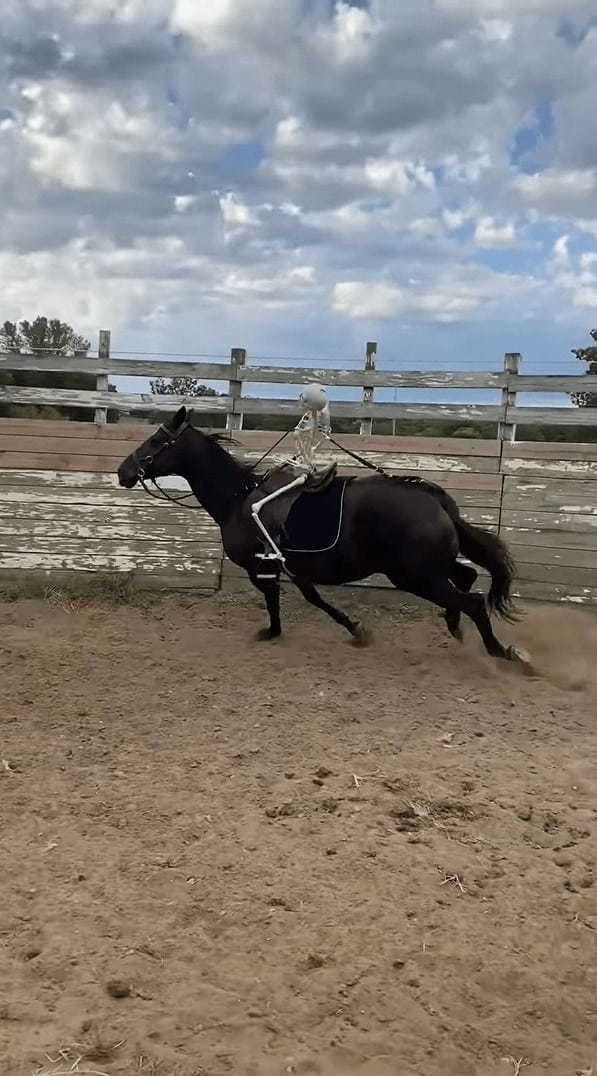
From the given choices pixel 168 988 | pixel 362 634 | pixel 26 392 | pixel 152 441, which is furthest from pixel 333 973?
pixel 26 392

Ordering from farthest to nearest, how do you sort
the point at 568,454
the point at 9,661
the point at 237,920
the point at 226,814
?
the point at 568,454
the point at 9,661
the point at 226,814
the point at 237,920

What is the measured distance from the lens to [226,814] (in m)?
4.06

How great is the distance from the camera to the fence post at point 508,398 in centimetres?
815

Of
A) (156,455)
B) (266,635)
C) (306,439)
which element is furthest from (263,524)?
(156,455)

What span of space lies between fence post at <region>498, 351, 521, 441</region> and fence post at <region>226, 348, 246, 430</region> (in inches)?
107

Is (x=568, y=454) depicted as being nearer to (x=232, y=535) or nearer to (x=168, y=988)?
(x=232, y=535)

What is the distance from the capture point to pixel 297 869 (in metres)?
3.56

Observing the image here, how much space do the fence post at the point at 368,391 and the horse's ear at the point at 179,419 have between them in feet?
6.83

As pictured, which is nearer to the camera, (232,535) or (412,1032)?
(412,1032)

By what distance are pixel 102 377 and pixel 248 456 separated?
193 cm

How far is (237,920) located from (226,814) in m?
0.87

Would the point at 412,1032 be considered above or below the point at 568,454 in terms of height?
below

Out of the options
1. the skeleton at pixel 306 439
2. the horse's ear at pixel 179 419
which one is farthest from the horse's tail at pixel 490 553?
the horse's ear at pixel 179 419

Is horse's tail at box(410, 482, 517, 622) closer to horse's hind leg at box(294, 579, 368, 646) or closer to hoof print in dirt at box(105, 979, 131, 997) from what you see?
horse's hind leg at box(294, 579, 368, 646)
